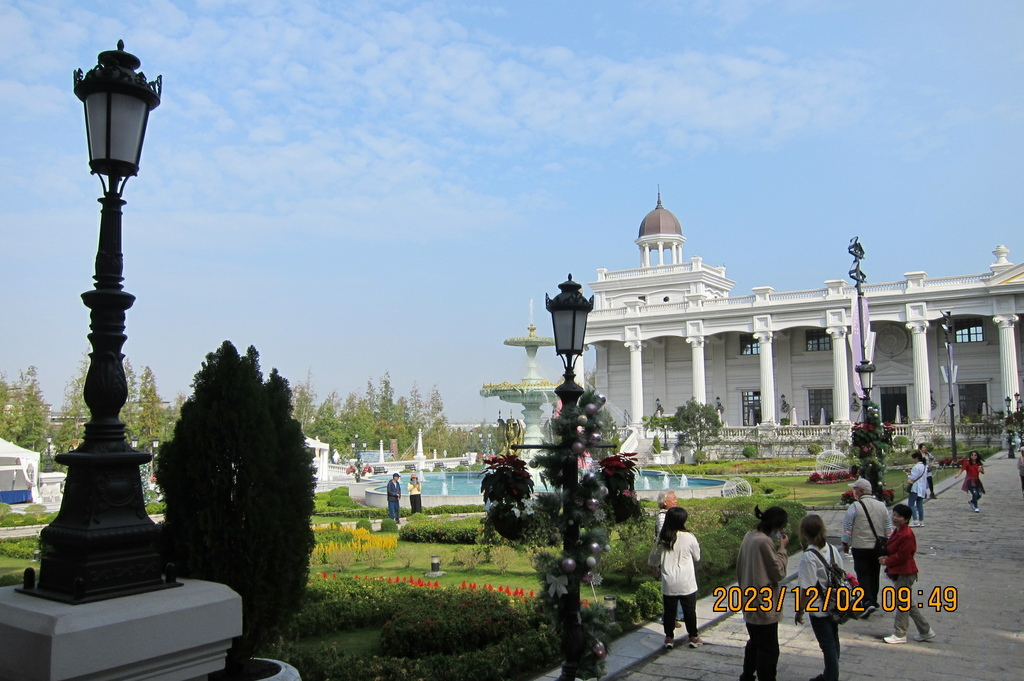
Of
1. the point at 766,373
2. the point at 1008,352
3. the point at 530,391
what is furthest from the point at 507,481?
the point at 766,373

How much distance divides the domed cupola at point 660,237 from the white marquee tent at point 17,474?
47.8 m

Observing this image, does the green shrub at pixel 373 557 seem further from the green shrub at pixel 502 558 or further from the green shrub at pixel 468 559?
the green shrub at pixel 502 558

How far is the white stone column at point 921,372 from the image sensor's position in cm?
4819

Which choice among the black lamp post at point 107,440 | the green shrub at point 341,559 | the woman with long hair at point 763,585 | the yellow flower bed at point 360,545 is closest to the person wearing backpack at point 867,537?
the woman with long hair at point 763,585

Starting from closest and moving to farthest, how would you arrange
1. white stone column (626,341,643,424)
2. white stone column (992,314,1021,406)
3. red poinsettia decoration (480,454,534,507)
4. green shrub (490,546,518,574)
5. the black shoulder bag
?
red poinsettia decoration (480,454,534,507), the black shoulder bag, green shrub (490,546,518,574), white stone column (992,314,1021,406), white stone column (626,341,643,424)

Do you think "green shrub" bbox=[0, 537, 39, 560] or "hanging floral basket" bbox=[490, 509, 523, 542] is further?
"green shrub" bbox=[0, 537, 39, 560]

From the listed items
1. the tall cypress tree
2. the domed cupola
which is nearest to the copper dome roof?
the domed cupola

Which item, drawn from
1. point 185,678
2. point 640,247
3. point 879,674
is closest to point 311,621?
point 185,678

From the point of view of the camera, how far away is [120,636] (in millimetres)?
3586

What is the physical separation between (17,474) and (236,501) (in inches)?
1214

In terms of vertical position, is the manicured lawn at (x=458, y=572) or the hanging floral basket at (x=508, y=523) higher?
the hanging floral basket at (x=508, y=523)

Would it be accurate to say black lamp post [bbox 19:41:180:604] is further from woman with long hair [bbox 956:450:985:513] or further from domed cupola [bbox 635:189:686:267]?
domed cupola [bbox 635:189:686:267]

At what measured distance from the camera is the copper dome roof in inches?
2640

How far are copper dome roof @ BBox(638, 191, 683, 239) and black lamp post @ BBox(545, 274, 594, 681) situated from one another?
202 feet
